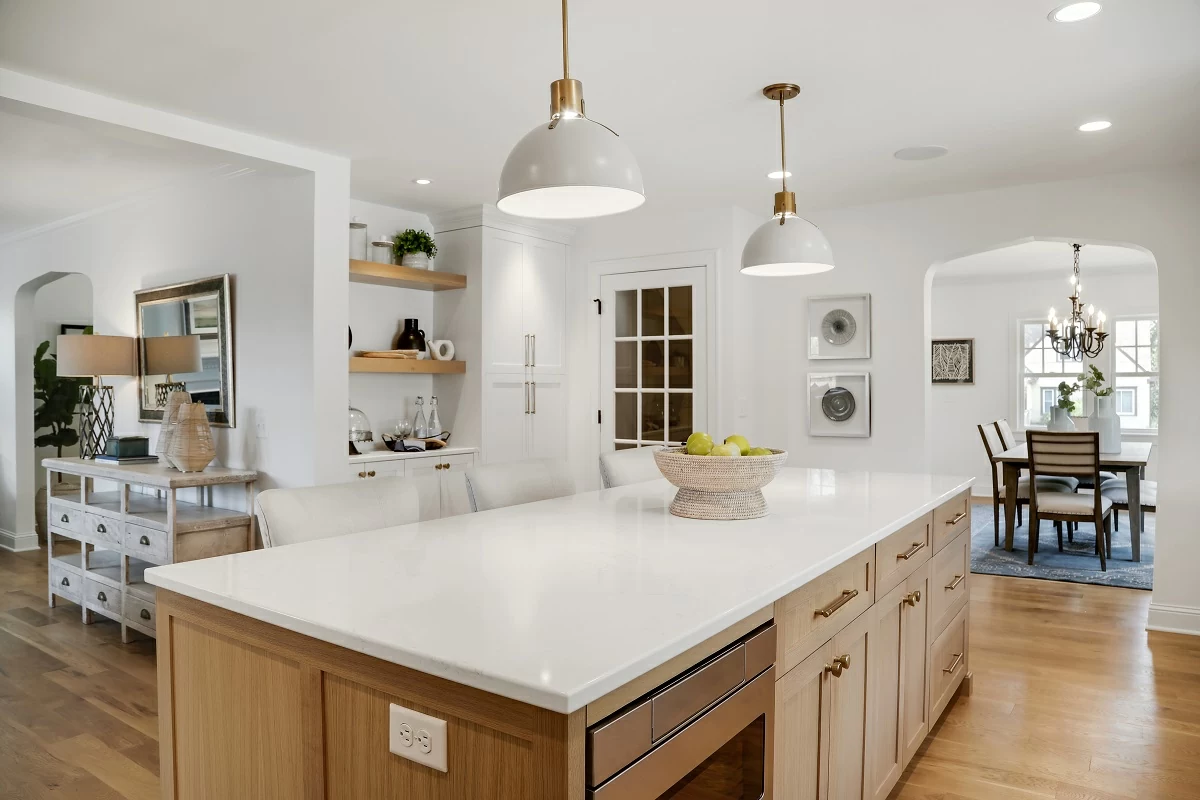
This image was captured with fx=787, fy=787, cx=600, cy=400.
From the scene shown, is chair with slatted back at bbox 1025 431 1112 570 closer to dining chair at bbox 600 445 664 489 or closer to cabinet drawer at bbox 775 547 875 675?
dining chair at bbox 600 445 664 489

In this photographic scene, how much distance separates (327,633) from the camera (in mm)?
1197

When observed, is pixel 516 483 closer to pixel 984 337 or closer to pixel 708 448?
pixel 708 448

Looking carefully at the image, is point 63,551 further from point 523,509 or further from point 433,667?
point 433,667

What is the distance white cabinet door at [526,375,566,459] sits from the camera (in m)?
5.21

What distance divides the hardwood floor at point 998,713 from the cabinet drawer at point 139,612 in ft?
0.44

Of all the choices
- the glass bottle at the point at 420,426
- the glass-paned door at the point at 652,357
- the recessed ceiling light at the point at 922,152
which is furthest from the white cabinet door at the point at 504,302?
the recessed ceiling light at the point at 922,152

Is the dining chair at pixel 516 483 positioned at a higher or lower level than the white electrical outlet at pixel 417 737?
higher

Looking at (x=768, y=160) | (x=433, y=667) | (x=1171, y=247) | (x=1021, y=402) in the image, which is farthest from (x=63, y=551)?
(x=1021, y=402)

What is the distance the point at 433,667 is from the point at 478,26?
2.04 m

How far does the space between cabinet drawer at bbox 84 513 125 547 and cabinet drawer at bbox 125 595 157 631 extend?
31 cm

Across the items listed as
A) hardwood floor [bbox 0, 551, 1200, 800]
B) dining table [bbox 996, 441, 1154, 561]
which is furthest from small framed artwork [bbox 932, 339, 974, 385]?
hardwood floor [bbox 0, 551, 1200, 800]

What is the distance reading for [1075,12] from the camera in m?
2.31

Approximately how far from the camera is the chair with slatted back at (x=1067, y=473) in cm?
508

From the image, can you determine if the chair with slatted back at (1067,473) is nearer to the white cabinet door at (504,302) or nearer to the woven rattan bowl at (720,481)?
the white cabinet door at (504,302)
